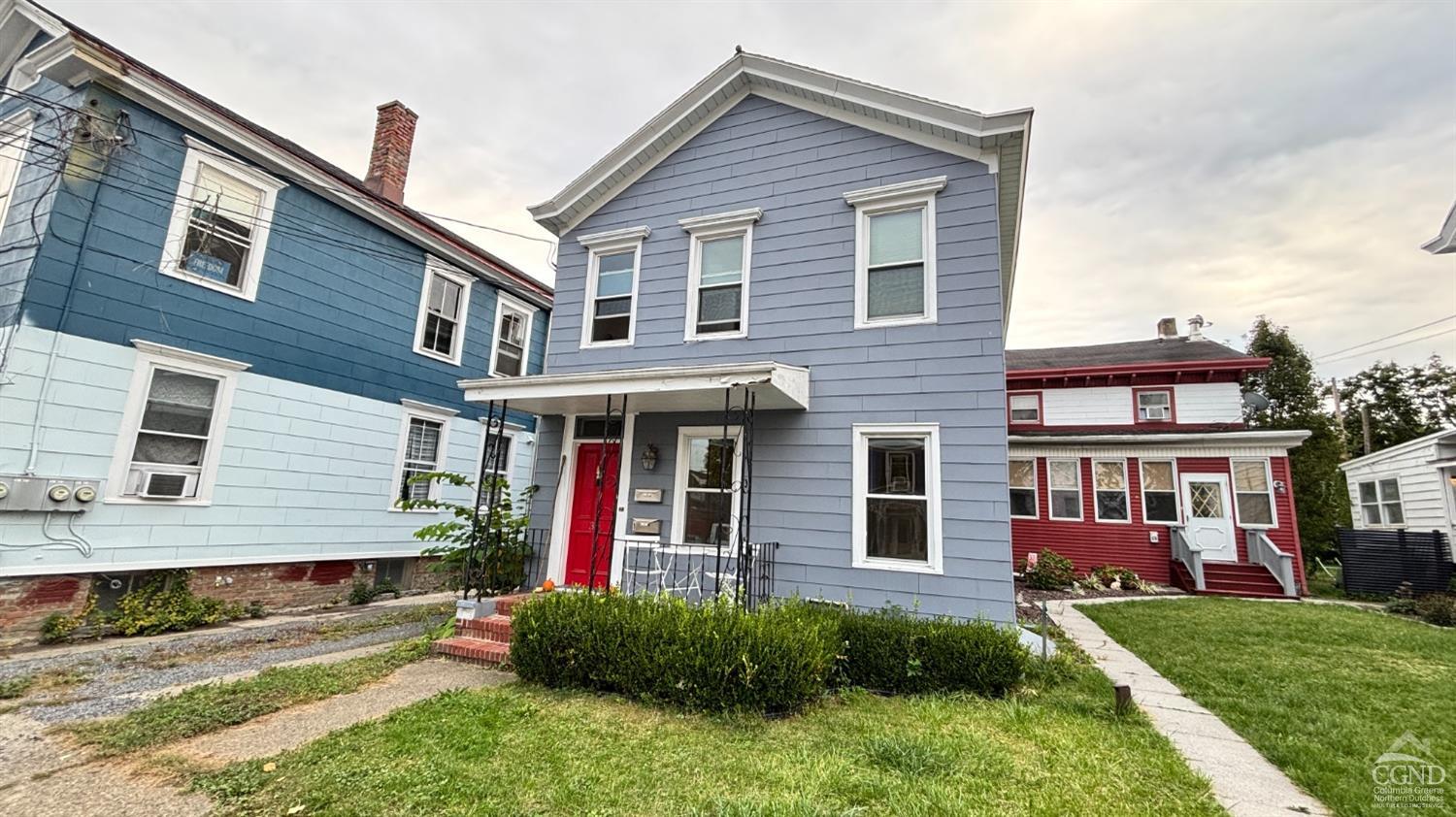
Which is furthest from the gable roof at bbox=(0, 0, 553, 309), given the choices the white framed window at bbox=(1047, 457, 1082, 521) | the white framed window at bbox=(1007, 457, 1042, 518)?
the white framed window at bbox=(1047, 457, 1082, 521)

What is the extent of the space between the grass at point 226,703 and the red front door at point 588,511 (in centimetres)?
226

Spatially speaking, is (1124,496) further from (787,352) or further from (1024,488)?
(787,352)

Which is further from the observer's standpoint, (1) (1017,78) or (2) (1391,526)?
(2) (1391,526)

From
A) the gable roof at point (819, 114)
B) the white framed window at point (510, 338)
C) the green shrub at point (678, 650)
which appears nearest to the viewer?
the green shrub at point (678, 650)

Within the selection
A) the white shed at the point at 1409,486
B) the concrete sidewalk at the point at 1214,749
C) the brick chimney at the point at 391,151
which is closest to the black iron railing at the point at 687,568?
the concrete sidewalk at the point at 1214,749

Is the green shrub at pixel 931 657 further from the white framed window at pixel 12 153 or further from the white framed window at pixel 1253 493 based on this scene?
the white framed window at pixel 12 153

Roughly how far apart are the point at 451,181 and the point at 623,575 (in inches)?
449

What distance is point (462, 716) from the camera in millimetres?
4352

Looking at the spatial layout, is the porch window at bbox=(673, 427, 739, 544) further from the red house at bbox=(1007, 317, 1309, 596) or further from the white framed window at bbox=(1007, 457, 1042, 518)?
the white framed window at bbox=(1007, 457, 1042, 518)

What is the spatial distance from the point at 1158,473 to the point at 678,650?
553 inches

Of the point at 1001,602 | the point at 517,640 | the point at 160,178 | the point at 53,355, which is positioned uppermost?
the point at 160,178

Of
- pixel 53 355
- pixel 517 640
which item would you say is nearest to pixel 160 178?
pixel 53 355

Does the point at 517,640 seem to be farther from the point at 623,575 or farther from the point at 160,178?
the point at 160,178

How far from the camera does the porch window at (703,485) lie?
23.6 ft
